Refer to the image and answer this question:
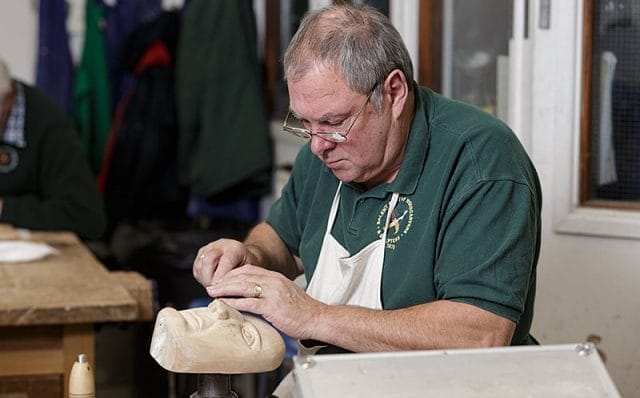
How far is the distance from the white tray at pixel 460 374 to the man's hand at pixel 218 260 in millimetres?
749

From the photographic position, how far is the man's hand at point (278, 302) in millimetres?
2170

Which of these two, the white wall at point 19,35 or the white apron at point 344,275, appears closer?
the white apron at point 344,275

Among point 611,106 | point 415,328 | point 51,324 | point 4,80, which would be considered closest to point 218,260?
point 415,328

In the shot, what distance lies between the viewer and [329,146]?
234 cm

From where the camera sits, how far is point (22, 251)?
3.62 meters

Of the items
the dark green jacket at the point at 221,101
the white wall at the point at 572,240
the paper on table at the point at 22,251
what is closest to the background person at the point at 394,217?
the white wall at the point at 572,240

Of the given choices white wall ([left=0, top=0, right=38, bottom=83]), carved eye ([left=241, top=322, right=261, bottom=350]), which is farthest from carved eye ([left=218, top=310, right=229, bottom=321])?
white wall ([left=0, top=0, right=38, bottom=83])

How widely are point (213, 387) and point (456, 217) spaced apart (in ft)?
2.12

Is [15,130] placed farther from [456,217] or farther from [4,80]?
[456,217]

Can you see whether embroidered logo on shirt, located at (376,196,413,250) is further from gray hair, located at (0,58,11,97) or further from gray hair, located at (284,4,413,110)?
gray hair, located at (0,58,11,97)

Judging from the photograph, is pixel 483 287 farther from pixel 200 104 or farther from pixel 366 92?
pixel 200 104

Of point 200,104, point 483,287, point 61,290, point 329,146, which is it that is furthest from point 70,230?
point 483,287

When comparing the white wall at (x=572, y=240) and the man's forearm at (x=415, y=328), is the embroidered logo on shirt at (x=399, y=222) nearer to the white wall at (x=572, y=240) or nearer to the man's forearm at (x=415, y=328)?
the man's forearm at (x=415, y=328)

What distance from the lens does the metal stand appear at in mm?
1965
